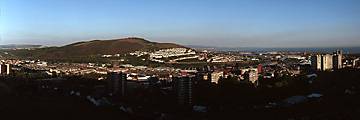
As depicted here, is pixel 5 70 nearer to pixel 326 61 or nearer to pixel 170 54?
pixel 170 54

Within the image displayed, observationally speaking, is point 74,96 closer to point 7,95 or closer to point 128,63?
point 7,95

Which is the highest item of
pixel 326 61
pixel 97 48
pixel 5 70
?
pixel 97 48

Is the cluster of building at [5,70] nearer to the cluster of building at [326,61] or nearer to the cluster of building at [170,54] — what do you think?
the cluster of building at [170,54]

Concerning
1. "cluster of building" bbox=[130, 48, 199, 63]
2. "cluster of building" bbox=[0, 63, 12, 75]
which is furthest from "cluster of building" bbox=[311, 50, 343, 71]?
"cluster of building" bbox=[0, 63, 12, 75]

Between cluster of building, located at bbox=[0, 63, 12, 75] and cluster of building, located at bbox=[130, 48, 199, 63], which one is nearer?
cluster of building, located at bbox=[0, 63, 12, 75]

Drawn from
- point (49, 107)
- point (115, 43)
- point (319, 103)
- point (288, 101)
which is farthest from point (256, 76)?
point (115, 43)

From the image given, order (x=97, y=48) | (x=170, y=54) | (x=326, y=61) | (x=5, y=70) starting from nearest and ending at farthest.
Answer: (x=326, y=61) < (x=5, y=70) < (x=170, y=54) < (x=97, y=48)

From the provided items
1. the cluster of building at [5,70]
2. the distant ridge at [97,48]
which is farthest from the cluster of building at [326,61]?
the distant ridge at [97,48]

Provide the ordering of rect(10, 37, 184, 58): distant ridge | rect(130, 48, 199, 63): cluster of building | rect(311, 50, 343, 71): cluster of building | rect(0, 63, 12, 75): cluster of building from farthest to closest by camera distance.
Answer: rect(10, 37, 184, 58): distant ridge, rect(130, 48, 199, 63): cluster of building, rect(0, 63, 12, 75): cluster of building, rect(311, 50, 343, 71): cluster of building

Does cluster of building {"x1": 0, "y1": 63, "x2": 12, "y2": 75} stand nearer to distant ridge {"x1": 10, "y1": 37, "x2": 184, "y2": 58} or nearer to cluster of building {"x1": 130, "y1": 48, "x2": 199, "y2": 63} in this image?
cluster of building {"x1": 130, "y1": 48, "x2": 199, "y2": 63}

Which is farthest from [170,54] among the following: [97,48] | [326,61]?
[326,61]
